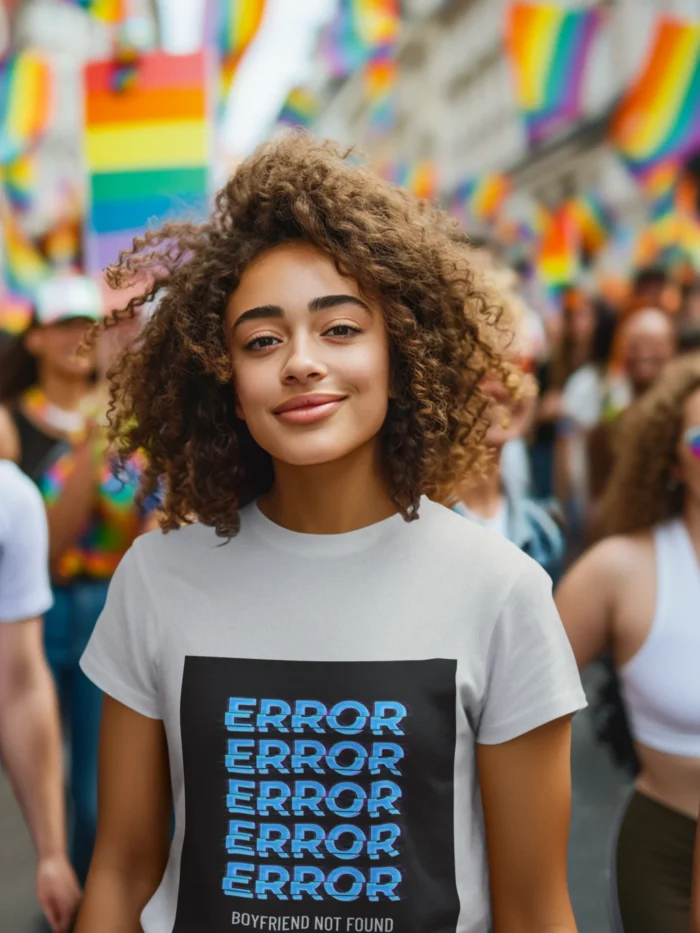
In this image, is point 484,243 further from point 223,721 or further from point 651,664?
point 223,721

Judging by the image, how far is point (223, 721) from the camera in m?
1.22

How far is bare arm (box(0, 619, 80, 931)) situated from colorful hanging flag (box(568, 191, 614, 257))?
12394mm

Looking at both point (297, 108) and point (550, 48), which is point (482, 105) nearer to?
point (297, 108)

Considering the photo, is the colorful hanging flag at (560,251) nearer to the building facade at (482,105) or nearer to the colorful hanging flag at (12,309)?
the building facade at (482,105)

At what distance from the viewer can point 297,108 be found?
32.7 ft

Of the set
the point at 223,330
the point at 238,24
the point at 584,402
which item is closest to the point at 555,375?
the point at 584,402

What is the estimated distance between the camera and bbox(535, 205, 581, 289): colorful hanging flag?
1274cm

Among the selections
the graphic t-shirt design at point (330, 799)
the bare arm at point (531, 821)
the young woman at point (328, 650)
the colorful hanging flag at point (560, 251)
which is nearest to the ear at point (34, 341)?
the young woman at point (328, 650)

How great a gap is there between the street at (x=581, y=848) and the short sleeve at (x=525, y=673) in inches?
68.1

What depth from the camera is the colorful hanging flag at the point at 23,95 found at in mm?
7098

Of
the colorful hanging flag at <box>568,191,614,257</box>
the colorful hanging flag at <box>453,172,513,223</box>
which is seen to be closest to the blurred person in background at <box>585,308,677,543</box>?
the colorful hanging flag at <box>568,191,614,257</box>

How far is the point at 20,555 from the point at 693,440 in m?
1.21

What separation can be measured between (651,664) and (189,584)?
94 centimetres

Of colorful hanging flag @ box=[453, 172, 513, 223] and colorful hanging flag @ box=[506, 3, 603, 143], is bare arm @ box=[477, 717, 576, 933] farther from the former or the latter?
colorful hanging flag @ box=[453, 172, 513, 223]
